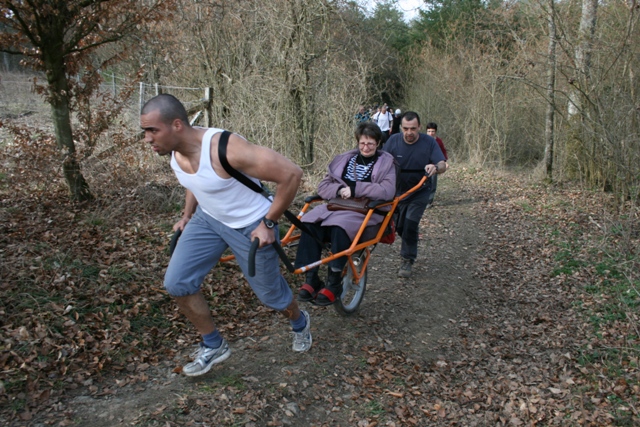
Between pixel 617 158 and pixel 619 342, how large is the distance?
4311 millimetres

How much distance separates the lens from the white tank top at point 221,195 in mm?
3082

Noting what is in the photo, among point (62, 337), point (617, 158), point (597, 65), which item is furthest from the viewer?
point (597, 65)

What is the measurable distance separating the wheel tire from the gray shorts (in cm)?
133

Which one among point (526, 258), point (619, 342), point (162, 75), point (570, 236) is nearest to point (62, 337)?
point (619, 342)

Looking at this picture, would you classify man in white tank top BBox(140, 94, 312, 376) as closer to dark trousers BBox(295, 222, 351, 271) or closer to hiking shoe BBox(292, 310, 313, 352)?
hiking shoe BBox(292, 310, 313, 352)

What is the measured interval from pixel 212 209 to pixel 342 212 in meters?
1.55

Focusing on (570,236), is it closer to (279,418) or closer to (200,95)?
(279,418)

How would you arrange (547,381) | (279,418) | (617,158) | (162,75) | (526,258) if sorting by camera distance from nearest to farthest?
(279,418)
(547,381)
(526,258)
(617,158)
(162,75)

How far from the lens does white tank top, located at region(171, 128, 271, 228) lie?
3082 millimetres

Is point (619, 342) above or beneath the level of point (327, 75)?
beneath

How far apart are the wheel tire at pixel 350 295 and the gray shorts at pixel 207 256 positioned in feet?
4.36

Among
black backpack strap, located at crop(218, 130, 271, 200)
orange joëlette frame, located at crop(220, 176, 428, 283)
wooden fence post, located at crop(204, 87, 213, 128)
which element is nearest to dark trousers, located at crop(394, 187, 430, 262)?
orange joëlette frame, located at crop(220, 176, 428, 283)

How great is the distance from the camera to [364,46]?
11.9 m

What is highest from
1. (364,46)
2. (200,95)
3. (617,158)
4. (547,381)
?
(364,46)
